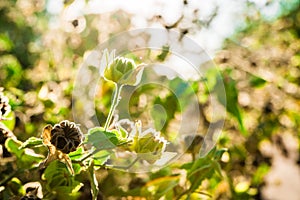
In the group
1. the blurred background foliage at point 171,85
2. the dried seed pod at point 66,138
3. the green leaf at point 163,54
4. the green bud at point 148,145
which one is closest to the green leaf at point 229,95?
the blurred background foliage at point 171,85

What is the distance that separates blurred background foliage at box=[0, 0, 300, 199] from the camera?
797mm

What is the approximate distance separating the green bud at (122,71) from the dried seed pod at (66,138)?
0.29ft

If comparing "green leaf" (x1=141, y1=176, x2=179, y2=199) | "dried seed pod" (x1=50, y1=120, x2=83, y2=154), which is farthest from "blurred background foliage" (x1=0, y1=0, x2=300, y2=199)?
"dried seed pod" (x1=50, y1=120, x2=83, y2=154)

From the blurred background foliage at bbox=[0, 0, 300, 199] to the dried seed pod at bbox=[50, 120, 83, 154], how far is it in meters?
0.11

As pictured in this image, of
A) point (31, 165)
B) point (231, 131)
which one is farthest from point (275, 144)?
point (31, 165)

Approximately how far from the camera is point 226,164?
949 millimetres

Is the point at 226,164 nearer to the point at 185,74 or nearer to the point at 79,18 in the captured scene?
the point at 185,74

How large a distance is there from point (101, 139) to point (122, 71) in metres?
0.09

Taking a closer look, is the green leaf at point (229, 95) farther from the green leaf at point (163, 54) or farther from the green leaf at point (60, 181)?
Answer: the green leaf at point (60, 181)

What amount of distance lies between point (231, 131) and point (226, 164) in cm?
24

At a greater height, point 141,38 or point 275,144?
point 141,38

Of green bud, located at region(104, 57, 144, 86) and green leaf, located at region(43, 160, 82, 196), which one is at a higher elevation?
green bud, located at region(104, 57, 144, 86)

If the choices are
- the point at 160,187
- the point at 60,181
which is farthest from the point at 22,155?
the point at 160,187

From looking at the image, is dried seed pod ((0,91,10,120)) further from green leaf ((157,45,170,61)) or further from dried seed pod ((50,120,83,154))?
green leaf ((157,45,170,61))
